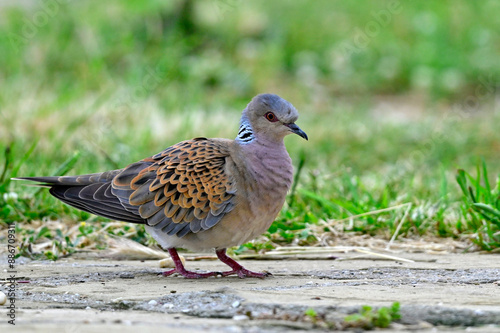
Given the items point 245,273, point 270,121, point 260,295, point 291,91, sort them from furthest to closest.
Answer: point 291,91, point 270,121, point 245,273, point 260,295

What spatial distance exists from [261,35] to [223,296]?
915cm

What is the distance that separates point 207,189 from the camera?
3715 millimetres

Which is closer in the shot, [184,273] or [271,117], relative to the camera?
[184,273]

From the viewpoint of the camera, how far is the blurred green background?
5148 mm

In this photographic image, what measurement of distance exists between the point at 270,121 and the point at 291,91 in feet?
21.5

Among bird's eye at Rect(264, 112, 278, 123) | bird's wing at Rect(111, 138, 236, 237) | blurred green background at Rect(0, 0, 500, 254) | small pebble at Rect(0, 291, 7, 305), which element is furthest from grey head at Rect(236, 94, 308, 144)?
small pebble at Rect(0, 291, 7, 305)

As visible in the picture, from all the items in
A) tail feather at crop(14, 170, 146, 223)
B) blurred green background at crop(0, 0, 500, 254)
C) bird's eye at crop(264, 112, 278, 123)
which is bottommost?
tail feather at crop(14, 170, 146, 223)

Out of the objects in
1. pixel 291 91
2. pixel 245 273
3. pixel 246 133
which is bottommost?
pixel 245 273

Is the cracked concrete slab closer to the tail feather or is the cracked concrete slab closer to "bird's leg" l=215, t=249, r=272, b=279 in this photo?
"bird's leg" l=215, t=249, r=272, b=279

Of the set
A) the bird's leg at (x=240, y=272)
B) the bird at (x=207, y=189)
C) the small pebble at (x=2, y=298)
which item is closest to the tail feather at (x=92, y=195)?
the bird at (x=207, y=189)

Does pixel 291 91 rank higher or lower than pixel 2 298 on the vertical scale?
higher

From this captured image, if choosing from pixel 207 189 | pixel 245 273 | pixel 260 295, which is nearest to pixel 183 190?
pixel 207 189

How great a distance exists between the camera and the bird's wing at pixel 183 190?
369 centimetres

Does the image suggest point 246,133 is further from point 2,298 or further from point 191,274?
point 2,298
